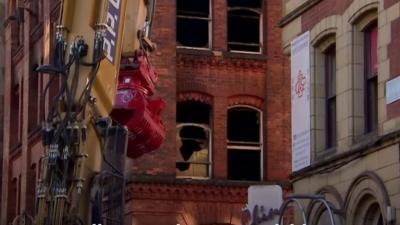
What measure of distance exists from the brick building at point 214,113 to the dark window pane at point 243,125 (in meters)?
0.03

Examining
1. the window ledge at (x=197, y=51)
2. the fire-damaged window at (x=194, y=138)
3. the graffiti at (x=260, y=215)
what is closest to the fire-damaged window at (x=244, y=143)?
the fire-damaged window at (x=194, y=138)

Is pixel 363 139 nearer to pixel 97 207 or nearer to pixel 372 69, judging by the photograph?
pixel 372 69

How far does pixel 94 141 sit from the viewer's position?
18125mm

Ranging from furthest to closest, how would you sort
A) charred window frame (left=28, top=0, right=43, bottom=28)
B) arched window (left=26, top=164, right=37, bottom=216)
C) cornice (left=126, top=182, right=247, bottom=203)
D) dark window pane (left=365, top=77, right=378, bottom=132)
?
charred window frame (left=28, top=0, right=43, bottom=28)
arched window (left=26, top=164, right=37, bottom=216)
cornice (left=126, top=182, right=247, bottom=203)
dark window pane (left=365, top=77, right=378, bottom=132)

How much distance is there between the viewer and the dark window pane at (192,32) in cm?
3772

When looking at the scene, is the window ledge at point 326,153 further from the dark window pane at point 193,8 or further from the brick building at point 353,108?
the dark window pane at point 193,8

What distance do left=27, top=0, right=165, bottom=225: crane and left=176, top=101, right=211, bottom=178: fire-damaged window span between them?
17060 mm

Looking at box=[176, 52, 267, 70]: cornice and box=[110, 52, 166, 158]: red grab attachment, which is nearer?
box=[110, 52, 166, 158]: red grab attachment

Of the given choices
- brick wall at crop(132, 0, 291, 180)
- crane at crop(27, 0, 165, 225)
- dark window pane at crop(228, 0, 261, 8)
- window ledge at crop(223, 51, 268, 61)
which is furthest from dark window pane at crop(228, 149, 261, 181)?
crane at crop(27, 0, 165, 225)

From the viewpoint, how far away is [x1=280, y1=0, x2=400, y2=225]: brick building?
74.7 ft

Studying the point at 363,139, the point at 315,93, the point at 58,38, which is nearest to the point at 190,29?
the point at 315,93

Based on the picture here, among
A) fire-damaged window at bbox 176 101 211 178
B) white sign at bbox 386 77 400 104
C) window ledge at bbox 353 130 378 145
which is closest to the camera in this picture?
white sign at bbox 386 77 400 104

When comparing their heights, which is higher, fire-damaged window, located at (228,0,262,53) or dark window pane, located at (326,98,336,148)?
fire-damaged window, located at (228,0,262,53)

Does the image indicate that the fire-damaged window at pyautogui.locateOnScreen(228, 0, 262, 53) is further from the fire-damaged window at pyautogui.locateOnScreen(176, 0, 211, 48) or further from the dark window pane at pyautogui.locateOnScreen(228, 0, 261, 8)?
the fire-damaged window at pyautogui.locateOnScreen(176, 0, 211, 48)
